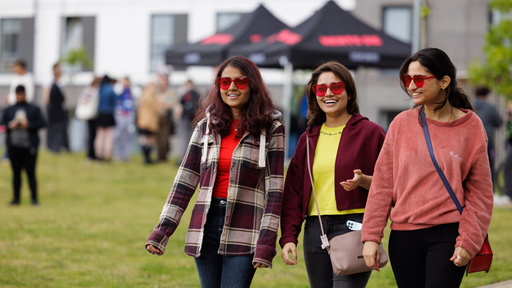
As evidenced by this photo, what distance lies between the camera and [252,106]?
184 inches

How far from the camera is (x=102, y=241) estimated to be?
991cm

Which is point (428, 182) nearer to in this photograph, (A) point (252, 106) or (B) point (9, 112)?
(A) point (252, 106)

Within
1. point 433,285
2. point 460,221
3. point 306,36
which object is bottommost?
point 433,285

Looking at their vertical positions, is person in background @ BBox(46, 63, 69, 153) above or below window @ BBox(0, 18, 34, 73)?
below

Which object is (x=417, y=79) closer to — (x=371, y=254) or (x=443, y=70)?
(x=443, y=70)

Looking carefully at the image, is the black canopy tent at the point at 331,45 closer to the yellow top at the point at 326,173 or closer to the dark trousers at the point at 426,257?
the yellow top at the point at 326,173

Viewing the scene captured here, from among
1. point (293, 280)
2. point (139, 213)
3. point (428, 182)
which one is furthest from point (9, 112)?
point (428, 182)

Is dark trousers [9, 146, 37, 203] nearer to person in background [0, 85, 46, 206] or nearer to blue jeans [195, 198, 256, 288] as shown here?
person in background [0, 85, 46, 206]

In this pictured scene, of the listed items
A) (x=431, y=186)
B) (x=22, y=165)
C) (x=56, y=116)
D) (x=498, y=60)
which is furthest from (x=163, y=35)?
(x=431, y=186)

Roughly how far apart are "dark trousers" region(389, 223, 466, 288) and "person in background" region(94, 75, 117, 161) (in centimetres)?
1563

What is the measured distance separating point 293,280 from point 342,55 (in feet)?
27.3

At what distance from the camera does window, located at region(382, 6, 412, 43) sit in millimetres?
25297

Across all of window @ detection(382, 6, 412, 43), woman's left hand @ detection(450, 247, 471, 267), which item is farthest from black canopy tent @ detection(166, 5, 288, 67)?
woman's left hand @ detection(450, 247, 471, 267)

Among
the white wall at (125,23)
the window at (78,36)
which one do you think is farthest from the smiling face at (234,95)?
the window at (78,36)
